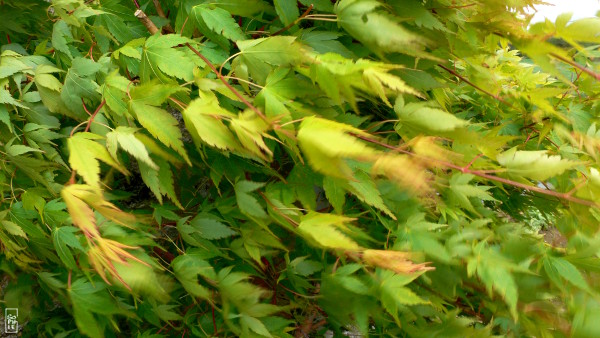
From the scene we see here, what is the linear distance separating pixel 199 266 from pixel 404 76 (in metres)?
0.48

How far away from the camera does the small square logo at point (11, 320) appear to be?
38.0 inches

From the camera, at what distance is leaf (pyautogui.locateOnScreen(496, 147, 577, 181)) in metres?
0.61

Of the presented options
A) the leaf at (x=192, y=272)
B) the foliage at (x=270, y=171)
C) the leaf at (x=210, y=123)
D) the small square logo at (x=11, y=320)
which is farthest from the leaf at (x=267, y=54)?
the small square logo at (x=11, y=320)

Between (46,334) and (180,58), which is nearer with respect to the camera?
(180,58)


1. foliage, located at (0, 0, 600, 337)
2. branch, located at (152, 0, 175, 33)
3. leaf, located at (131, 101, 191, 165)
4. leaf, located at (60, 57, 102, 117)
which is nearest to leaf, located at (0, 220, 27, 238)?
foliage, located at (0, 0, 600, 337)

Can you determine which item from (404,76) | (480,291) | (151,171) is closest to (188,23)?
(151,171)

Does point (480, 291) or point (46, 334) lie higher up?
point (480, 291)

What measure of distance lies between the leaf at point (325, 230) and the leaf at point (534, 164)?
249 millimetres

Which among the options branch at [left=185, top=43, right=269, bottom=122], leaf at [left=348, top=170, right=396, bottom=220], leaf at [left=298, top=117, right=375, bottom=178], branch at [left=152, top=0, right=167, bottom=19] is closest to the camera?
leaf at [left=298, top=117, right=375, bottom=178]

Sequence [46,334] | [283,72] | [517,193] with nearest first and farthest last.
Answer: [283,72]
[46,334]
[517,193]

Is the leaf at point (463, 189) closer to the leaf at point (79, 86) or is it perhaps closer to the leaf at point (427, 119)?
the leaf at point (427, 119)

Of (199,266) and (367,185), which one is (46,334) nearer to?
(199,266)

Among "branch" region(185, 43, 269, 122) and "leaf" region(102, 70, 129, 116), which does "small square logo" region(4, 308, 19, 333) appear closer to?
"leaf" region(102, 70, 129, 116)

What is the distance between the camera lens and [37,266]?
887 millimetres
